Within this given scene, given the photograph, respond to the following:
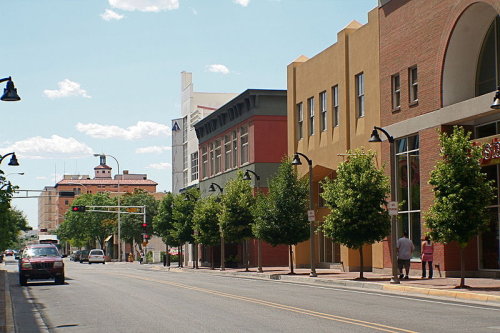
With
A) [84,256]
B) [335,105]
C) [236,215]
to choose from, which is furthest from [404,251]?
[84,256]

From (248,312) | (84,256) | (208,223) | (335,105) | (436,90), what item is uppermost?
(335,105)

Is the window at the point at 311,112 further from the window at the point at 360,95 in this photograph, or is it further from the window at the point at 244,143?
the window at the point at 244,143

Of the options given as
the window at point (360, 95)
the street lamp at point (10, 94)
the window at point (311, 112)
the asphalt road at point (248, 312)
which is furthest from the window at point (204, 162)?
the street lamp at point (10, 94)

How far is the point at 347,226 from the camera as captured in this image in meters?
34.3

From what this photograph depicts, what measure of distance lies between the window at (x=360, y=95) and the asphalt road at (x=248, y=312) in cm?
1605

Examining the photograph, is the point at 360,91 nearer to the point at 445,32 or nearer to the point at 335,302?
the point at 445,32

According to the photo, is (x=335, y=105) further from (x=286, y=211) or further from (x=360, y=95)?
(x=286, y=211)

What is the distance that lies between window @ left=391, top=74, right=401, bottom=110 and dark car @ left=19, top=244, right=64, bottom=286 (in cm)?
1635

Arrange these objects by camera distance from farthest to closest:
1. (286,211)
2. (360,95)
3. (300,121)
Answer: (300,121) → (286,211) → (360,95)

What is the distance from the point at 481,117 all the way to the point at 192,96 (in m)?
56.3

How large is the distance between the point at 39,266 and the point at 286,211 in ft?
44.0

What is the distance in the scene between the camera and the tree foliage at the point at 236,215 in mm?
52031

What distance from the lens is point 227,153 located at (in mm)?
67938

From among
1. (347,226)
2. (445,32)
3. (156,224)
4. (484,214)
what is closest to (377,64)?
(445,32)
